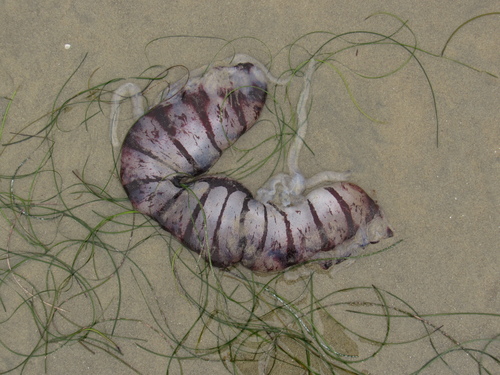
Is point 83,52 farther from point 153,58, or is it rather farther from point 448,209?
point 448,209

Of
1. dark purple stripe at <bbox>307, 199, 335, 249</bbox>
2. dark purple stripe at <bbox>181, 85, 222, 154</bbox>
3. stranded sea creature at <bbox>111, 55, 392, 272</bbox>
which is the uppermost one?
dark purple stripe at <bbox>181, 85, 222, 154</bbox>

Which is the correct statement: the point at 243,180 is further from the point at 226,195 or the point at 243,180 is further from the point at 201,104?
the point at 201,104

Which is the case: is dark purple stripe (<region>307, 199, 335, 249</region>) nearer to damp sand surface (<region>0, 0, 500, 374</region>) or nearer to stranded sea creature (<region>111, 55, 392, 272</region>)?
stranded sea creature (<region>111, 55, 392, 272</region>)

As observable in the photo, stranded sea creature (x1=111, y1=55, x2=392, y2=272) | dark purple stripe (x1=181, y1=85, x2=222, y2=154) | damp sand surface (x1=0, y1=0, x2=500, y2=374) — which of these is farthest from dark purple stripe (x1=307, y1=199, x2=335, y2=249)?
dark purple stripe (x1=181, y1=85, x2=222, y2=154)

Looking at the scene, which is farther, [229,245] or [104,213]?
[104,213]

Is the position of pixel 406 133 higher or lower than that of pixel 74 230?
lower

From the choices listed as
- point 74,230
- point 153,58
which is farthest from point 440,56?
point 74,230

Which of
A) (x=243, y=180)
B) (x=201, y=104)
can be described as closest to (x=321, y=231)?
(x=243, y=180)

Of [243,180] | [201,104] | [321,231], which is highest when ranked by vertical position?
[201,104]
